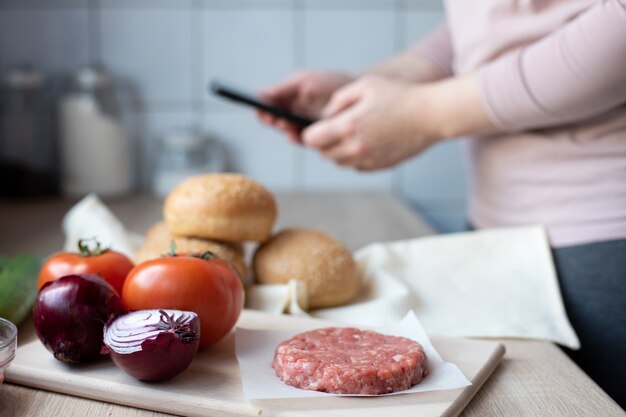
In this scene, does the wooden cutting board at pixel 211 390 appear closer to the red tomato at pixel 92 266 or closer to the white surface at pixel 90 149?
the red tomato at pixel 92 266

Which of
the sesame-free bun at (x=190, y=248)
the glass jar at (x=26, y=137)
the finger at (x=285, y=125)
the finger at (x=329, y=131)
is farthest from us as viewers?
the glass jar at (x=26, y=137)

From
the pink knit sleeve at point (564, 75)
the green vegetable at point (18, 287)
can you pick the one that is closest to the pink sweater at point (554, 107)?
the pink knit sleeve at point (564, 75)

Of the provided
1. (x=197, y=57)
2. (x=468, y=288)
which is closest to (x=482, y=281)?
(x=468, y=288)

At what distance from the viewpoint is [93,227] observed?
41.7 inches

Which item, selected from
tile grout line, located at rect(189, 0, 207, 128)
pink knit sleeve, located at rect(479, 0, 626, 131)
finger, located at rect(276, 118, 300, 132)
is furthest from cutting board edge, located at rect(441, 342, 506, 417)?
tile grout line, located at rect(189, 0, 207, 128)

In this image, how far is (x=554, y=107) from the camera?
2.75 feet

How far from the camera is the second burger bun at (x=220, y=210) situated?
85cm

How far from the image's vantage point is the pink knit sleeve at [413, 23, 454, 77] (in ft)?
4.01

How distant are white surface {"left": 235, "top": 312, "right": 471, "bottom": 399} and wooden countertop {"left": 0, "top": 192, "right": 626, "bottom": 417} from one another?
0.03 m

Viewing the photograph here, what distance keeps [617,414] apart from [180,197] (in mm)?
500

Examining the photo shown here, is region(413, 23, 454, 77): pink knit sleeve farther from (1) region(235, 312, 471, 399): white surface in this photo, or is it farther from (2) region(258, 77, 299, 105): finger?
(1) region(235, 312, 471, 399): white surface

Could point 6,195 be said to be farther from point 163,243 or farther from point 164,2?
point 163,243

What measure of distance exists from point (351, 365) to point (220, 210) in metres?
0.30

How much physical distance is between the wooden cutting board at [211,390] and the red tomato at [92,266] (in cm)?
8
